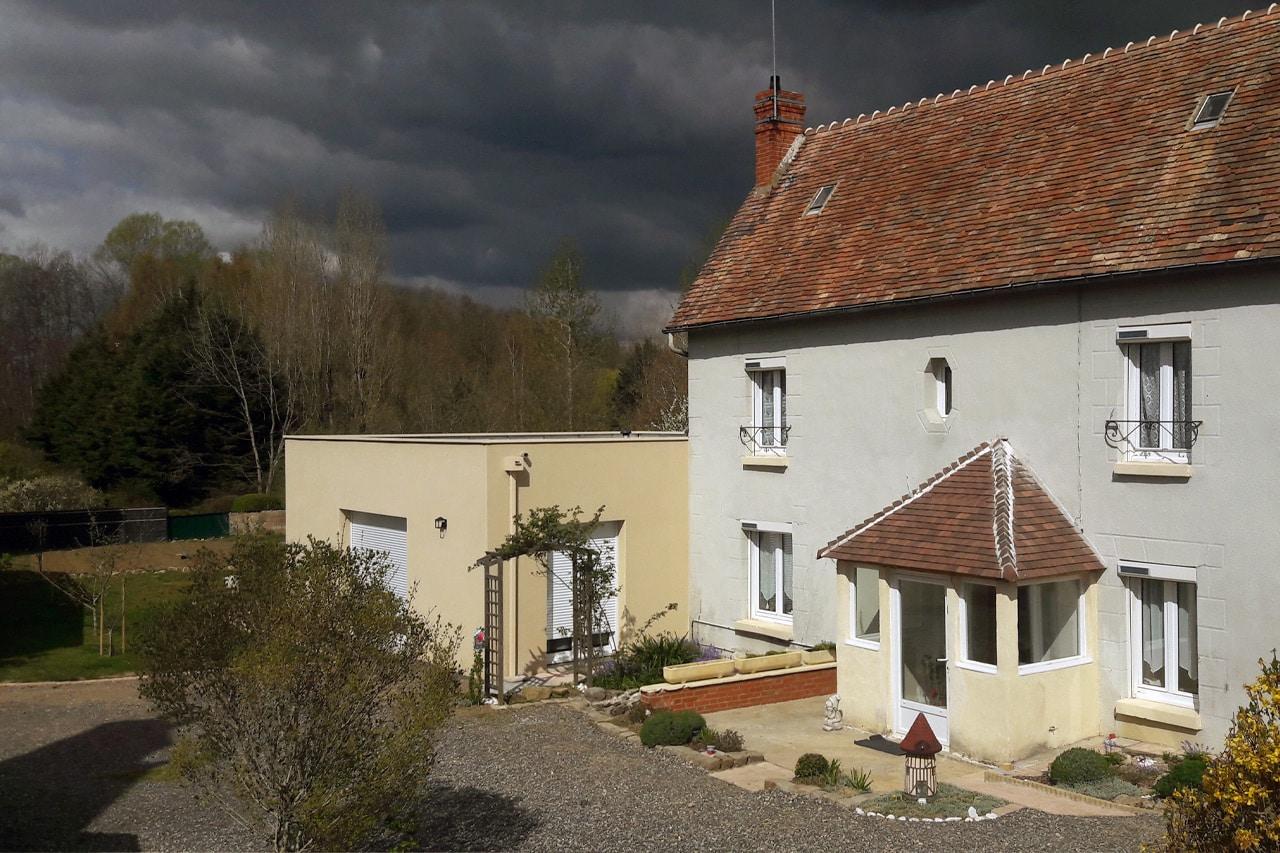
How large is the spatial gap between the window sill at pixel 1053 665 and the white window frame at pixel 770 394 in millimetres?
6087

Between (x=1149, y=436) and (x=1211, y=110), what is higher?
(x=1211, y=110)

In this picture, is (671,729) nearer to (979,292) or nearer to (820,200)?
(979,292)

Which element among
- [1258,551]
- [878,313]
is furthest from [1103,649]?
[878,313]

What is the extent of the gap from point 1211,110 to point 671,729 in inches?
412

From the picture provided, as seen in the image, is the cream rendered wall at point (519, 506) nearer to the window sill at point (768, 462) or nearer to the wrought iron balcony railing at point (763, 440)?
the wrought iron balcony railing at point (763, 440)

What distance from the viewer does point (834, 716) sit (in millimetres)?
14383

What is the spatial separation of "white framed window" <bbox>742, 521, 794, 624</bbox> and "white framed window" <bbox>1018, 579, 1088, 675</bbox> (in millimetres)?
5433

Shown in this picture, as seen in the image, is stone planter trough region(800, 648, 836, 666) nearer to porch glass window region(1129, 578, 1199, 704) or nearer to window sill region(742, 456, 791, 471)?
window sill region(742, 456, 791, 471)

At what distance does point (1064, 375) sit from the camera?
45.2ft

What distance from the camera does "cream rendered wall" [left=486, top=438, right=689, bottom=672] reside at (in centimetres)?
1778

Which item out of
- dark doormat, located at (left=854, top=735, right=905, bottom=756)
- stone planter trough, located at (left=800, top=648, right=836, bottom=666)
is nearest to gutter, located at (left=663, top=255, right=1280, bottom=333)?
stone planter trough, located at (left=800, top=648, right=836, bottom=666)

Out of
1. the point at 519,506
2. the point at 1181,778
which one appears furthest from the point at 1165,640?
the point at 519,506

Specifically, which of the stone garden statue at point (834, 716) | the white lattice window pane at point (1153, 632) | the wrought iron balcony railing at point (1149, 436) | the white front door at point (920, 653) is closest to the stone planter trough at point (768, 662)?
the stone garden statue at point (834, 716)

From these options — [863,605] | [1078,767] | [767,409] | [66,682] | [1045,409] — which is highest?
[767,409]
